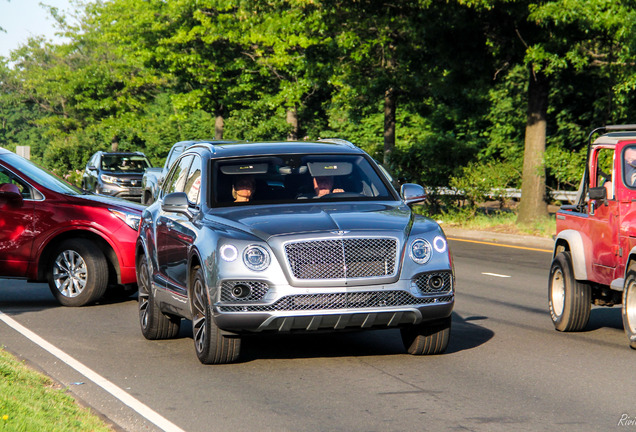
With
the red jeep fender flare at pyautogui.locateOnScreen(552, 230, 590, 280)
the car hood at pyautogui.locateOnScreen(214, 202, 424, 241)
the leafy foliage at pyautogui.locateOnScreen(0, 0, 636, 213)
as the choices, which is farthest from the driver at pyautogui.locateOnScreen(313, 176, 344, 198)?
the leafy foliage at pyautogui.locateOnScreen(0, 0, 636, 213)

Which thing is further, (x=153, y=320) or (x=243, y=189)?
(x=153, y=320)

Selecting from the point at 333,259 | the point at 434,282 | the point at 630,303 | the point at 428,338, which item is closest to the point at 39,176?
the point at 333,259

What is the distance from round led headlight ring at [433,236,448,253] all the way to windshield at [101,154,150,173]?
26917 millimetres

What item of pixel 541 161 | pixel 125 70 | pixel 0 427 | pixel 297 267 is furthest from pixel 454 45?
pixel 125 70

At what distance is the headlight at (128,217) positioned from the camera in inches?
489

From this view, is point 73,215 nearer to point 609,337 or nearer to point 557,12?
point 609,337

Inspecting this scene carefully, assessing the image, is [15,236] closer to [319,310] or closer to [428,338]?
[319,310]

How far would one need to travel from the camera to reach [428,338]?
27.7 feet

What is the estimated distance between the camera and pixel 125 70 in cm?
6469

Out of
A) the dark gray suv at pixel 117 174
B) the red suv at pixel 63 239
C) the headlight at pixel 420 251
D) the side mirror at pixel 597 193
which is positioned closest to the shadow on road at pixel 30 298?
the red suv at pixel 63 239

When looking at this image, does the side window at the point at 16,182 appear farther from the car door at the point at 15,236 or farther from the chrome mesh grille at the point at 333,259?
the chrome mesh grille at the point at 333,259

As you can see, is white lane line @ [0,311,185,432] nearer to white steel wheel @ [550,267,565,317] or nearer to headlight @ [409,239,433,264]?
headlight @ [409,239,433,264]

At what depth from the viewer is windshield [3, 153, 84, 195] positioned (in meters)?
12.4

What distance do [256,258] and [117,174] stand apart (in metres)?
26.4
